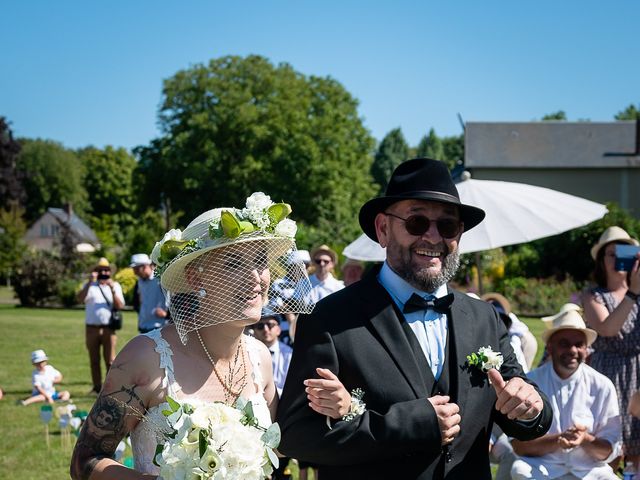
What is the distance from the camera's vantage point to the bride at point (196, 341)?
2.96m

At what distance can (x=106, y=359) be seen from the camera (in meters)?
13.0

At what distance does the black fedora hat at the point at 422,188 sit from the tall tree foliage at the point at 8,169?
6545 cm

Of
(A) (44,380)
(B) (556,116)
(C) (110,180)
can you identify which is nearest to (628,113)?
(B) (556,116)

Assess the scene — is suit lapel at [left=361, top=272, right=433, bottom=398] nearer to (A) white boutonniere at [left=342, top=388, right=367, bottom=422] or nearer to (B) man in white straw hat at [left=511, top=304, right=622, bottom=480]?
(A) white boutonniere at [left=342, top=388, right=367, bottom=422]

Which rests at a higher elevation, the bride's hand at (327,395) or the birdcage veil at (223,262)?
the birdcage veil at (223,262)

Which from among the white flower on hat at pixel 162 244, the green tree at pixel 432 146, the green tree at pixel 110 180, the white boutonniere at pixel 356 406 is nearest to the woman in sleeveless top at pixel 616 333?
the white boutonniere at pixel 356 406

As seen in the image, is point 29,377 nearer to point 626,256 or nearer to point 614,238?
point 614,238

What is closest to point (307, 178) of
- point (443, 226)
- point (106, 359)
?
point (106, 359)

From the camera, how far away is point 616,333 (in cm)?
603

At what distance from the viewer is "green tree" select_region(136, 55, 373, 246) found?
43.8 meters

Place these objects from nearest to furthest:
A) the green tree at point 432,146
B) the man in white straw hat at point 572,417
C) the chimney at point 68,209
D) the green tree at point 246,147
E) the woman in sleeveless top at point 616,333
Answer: the man in white straw hat at point 572,417 → the woman in sleeveless top at point 616,333 → the green tree at point 246,147 → the chimney at point 68,209 → the green tree at point 432,146

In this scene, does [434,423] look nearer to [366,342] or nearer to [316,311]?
[366,342]

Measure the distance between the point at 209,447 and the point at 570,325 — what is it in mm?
4064

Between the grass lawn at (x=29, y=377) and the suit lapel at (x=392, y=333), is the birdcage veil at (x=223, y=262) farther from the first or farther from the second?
the grass lawn at (x=29, y=377)
